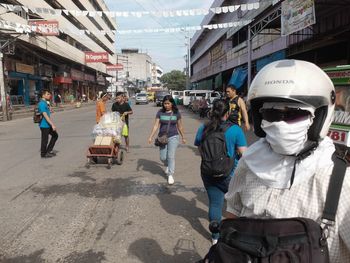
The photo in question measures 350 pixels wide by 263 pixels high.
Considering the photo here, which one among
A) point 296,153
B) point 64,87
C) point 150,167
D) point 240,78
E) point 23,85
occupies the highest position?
point 240,78

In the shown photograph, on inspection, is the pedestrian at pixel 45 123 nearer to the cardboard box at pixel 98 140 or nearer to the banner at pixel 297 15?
the cardboard box at pixel 98 140

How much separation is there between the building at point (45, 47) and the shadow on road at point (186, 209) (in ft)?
33.2

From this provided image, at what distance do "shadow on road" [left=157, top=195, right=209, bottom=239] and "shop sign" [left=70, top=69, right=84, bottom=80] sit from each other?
45342 mm

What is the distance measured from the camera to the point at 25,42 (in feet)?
94.3

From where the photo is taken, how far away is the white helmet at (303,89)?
1479 mm

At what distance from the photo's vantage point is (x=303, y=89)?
4.84 feet

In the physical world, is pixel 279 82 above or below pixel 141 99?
above

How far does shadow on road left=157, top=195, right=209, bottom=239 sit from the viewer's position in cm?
465

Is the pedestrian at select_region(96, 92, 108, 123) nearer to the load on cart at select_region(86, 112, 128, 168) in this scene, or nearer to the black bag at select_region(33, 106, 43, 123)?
the load on cart at select_region(86, 112, 128, 168)

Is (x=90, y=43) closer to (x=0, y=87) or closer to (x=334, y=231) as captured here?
(x=0, y=87)

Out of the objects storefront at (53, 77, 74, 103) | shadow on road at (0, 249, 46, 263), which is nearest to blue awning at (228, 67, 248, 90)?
shadow on road at (0, 249, 46, 263)

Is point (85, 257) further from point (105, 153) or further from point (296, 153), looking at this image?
point (105, 153)

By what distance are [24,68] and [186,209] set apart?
97.2ft

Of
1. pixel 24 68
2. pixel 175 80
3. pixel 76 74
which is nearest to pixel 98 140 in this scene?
pixel 24 68
